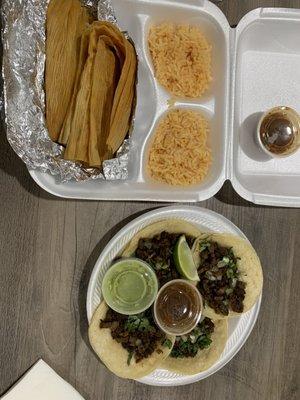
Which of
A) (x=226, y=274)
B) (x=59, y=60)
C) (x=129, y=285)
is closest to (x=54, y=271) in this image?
(x=129, y=285)

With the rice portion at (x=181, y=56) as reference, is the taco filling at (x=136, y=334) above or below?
below

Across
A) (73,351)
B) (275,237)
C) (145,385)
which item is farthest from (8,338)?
(275,237)

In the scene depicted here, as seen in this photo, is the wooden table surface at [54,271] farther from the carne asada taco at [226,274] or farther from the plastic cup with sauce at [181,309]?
the plastic cup with sauce at [181,309]

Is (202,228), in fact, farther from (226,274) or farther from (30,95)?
(30,95)

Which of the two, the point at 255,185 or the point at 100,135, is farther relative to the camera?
the point at 255,185

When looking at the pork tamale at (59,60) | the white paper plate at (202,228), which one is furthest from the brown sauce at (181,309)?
the pork tamale at (59,60)

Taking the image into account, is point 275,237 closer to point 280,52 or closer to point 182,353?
point 182,353
